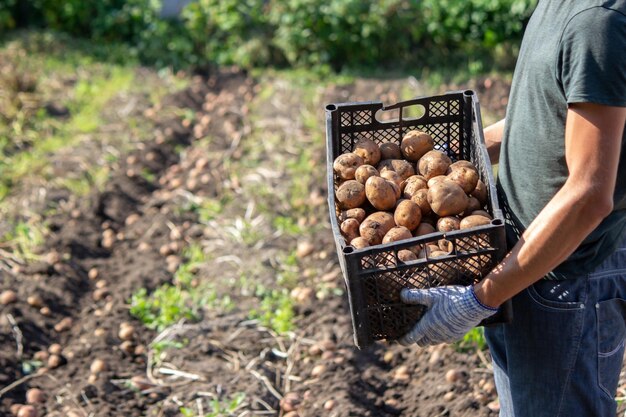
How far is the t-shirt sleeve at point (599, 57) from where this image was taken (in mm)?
1738

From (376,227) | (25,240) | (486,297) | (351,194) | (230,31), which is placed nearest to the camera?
(486,297)

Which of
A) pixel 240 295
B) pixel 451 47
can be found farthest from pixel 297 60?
pixel 240 295

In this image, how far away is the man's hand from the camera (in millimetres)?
2049

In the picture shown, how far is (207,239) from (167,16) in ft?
15.2

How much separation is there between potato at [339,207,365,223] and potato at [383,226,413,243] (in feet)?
0.48

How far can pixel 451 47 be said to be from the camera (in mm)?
7656

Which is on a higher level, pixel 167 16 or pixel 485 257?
pixel 167 16

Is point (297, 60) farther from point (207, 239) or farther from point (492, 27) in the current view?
point (207, 239)

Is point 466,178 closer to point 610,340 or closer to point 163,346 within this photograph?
point 610,340

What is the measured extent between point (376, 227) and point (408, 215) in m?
0.10

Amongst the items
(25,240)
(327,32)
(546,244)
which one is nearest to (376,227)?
(546,244)

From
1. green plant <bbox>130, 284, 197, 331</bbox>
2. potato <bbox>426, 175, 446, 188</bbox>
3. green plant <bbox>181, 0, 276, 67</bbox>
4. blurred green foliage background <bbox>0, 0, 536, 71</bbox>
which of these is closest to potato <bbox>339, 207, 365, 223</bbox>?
potato <bbox>426, 175, 446, 188</bbox>

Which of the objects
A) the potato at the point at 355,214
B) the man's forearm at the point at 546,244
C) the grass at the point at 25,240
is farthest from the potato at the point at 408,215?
the grass at the point at 25,240

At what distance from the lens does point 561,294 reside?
2.13m
